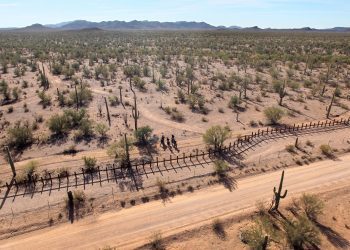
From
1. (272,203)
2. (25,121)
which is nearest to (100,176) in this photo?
(272,203)

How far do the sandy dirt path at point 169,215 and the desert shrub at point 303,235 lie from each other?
3.44m

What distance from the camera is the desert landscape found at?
60.3ft

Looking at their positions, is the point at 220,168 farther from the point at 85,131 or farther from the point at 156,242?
the point at 85,131

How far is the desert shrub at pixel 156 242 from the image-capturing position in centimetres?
1731

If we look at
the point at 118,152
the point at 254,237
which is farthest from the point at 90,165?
the point at 254,237

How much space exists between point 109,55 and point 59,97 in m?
38.9

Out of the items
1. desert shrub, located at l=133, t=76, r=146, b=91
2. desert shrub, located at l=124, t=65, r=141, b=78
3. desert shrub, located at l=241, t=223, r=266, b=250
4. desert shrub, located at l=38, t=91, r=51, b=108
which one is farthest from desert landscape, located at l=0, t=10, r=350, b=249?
desert shrub, located at l=124, t=65, r=141, b=78

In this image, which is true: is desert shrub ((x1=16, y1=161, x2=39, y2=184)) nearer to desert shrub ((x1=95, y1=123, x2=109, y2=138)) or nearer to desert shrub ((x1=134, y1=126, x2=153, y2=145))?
desert shrub ((x1=95, y1=123, x2=109, y2=138))

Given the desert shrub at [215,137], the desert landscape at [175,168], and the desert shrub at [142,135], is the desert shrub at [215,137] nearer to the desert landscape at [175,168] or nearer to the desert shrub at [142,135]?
the desert landscape at [175,168]

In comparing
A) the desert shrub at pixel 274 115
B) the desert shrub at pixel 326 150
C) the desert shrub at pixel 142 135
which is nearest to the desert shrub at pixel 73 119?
the desert shrub at pixel 142 135

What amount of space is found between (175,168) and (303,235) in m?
11.2

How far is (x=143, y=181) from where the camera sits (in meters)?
23.6

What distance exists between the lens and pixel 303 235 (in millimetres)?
17344

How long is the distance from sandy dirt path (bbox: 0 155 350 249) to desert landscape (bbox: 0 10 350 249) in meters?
0.08
